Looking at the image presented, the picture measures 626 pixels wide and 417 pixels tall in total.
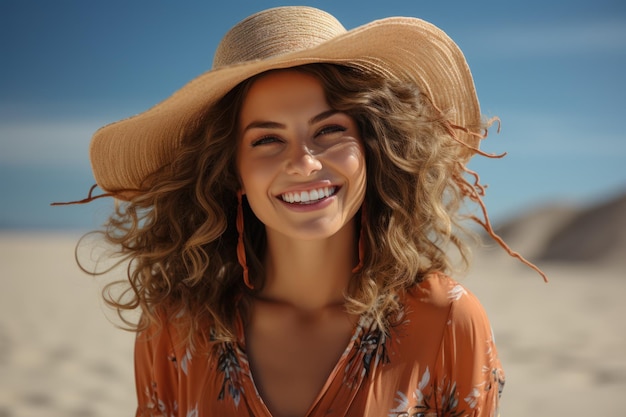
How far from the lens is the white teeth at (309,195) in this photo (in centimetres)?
204

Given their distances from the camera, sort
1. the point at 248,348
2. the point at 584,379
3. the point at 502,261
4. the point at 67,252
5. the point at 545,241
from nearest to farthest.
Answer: the point at 248,348 < the point at 584,379 < the point at 67,252 < the point at 502,261 < the point at 545,241

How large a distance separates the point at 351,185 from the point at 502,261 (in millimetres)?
16935

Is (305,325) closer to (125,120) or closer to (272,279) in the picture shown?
(272,279)

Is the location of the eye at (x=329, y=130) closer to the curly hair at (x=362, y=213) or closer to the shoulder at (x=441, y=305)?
the curly hair at (x=362, y=213)

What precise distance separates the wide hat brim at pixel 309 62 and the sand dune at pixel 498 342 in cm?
54

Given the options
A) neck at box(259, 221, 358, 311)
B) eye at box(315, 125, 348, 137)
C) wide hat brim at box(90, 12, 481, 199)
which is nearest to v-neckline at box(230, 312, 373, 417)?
neck at box(259, 221, 358, 311)

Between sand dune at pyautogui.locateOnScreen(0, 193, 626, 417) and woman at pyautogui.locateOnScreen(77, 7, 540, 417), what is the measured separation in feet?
1.30

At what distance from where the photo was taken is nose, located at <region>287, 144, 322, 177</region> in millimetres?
1996

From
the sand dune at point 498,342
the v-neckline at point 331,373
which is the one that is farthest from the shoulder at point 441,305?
the sand dune at point 498,342

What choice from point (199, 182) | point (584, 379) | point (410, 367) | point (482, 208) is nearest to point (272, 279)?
point (199, 182)

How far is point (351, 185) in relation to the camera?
210 cm

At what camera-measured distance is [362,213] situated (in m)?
2.32

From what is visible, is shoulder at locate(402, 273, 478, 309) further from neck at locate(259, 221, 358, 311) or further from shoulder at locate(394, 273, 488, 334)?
neck at locate(259, 221, 358, 311)

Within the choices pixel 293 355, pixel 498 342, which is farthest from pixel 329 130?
pixel 498 342
